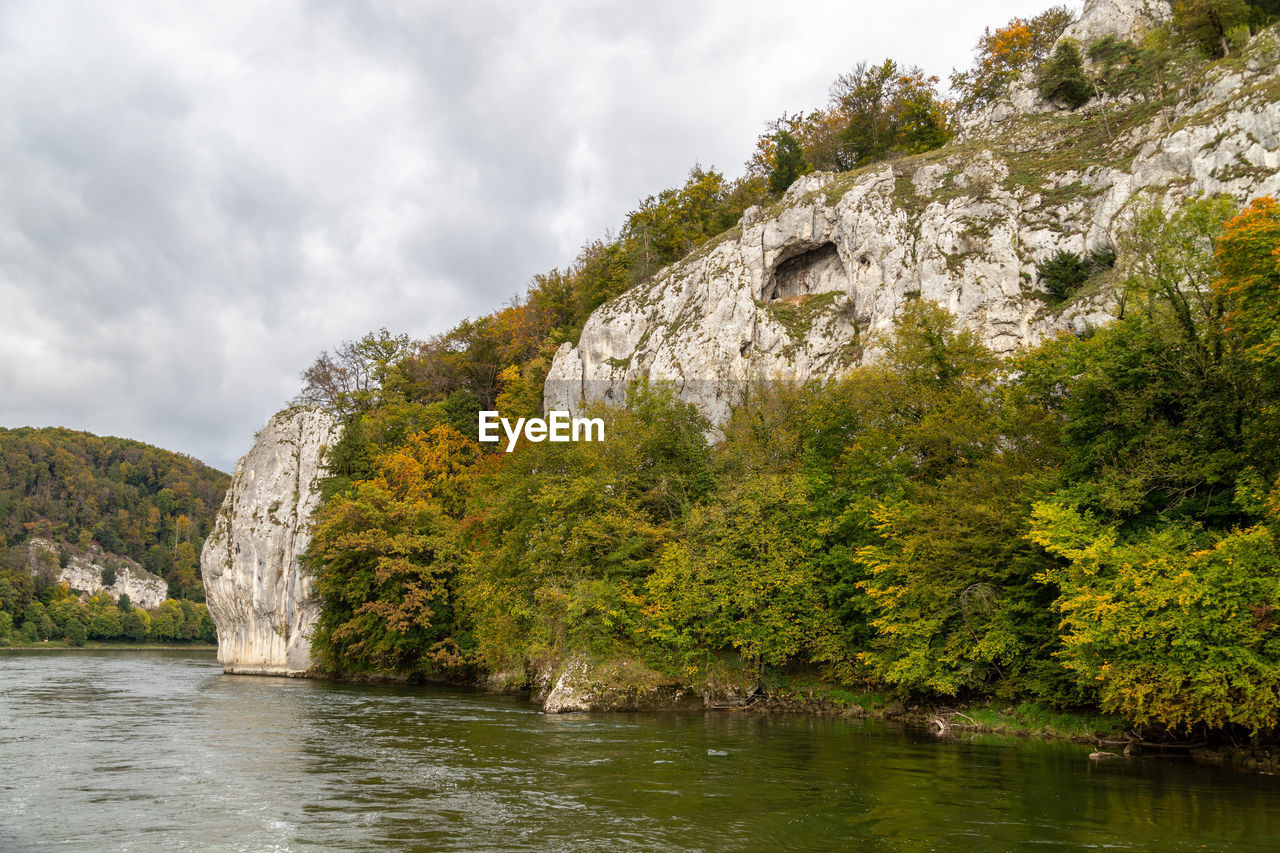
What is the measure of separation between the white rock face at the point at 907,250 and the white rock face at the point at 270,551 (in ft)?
65.3

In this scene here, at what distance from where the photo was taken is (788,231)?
5269 centimetres

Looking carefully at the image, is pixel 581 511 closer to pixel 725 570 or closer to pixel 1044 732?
pixel 725 570

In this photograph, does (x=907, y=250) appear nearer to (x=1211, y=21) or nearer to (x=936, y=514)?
(x=1211, y=21)

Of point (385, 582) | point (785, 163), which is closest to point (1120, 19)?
point (785, 163)

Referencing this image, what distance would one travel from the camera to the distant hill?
148 m

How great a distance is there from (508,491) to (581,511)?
20.0 feet

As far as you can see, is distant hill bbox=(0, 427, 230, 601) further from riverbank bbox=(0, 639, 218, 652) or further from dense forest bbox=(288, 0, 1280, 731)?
dense forest bbox=(288, 0, 1280, 731)

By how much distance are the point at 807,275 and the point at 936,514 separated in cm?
3100

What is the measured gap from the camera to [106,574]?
144 metres

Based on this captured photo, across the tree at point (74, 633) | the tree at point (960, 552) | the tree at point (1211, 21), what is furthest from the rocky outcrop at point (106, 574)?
the tree at point (1211, 21)

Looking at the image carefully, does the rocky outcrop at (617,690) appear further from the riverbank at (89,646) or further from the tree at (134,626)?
the tree at (134,626)

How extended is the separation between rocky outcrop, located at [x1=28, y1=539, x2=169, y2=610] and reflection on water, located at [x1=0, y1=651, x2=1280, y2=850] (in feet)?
457

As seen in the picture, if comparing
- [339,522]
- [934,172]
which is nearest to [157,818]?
[339,522]

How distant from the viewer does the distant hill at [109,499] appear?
148 metres
